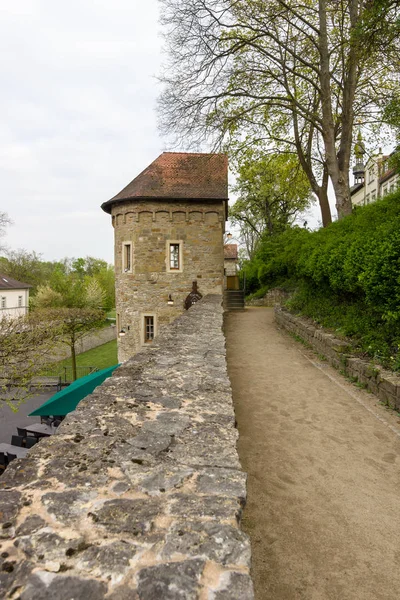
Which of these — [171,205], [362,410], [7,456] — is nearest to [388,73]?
[171,205]

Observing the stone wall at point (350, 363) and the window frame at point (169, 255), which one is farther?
the window frame at point (169, 255)

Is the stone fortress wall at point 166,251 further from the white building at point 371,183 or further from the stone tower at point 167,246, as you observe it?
the white building at point 371,183

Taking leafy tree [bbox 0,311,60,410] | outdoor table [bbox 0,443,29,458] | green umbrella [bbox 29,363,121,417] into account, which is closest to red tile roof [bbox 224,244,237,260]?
leafy tree [bbox 0,311,60,410]

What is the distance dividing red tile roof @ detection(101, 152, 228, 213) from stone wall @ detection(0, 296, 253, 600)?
47.3 ft

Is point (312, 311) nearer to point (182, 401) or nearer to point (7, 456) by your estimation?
point (182, 401)

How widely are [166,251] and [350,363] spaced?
11.1 metres

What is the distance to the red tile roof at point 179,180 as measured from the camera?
16.2m

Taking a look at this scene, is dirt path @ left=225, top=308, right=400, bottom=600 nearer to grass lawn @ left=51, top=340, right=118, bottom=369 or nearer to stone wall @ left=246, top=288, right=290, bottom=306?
stone wall @ left=246, top=288, right=290, bottom=306

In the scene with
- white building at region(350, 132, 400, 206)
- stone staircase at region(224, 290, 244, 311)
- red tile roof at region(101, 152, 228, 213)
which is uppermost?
white building at region(350, 132, 400, 206)

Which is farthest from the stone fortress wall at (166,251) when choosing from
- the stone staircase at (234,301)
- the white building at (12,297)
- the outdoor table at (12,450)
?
the white building at (12,297)

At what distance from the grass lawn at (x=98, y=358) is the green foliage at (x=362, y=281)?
64.2 feet

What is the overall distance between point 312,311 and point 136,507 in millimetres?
9996

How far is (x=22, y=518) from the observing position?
1.50 m

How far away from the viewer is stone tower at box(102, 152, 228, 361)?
16.3 metres
